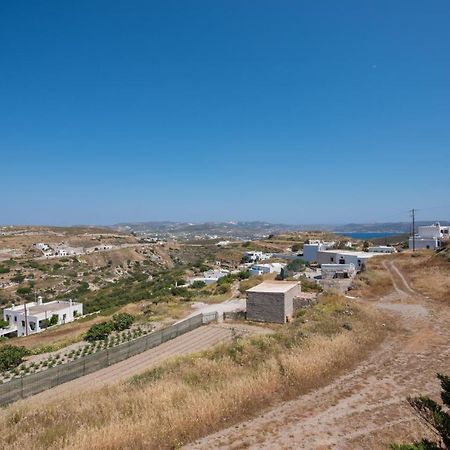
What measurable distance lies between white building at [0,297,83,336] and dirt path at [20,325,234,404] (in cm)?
2334

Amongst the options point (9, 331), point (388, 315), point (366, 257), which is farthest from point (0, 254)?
point (388, 315)

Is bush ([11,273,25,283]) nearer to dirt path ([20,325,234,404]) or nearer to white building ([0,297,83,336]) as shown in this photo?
white building ([0,297,83,336])

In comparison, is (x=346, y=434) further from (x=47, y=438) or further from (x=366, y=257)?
(x=366, y=257)

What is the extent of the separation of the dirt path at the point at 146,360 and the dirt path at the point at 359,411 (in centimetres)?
660

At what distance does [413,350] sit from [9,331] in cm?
3699

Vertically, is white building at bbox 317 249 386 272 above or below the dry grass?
below

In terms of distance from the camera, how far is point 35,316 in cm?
3584

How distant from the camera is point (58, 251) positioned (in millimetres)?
84375

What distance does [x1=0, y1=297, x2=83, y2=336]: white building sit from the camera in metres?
36.1

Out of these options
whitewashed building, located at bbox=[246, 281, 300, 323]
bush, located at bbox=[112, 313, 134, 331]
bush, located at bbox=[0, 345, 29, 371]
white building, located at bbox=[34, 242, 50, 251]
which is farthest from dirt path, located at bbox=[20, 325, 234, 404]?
white building, located at bbox=[34, 242, 50, 251]

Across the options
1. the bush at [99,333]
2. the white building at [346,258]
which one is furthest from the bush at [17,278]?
the white building at [346,258]

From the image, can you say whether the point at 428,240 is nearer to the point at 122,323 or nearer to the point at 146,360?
the point at 122,323

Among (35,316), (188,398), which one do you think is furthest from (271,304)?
(35,316)

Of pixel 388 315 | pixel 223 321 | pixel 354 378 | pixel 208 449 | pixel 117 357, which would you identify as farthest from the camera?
pixel 223 321
